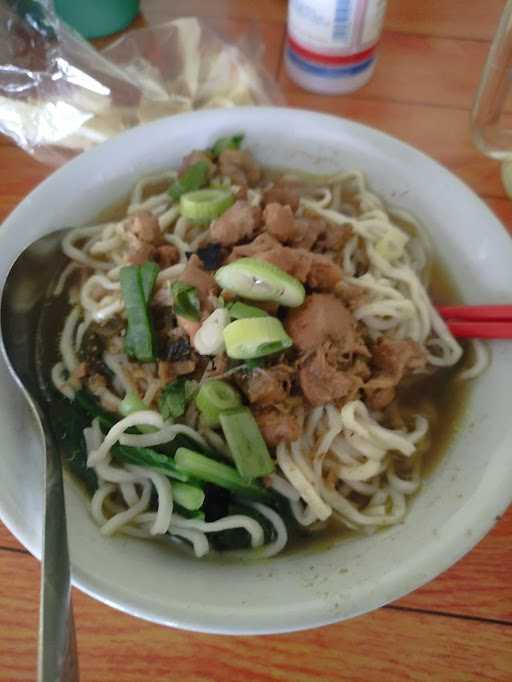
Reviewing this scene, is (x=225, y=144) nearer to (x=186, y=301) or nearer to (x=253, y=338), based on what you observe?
(x=186, y=301)

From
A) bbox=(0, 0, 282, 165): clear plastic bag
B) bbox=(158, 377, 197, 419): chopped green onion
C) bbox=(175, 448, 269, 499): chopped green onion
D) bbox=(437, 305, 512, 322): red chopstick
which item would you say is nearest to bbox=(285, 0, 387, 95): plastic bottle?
bbox=(0, 0, 282, 165): clear plastic bag

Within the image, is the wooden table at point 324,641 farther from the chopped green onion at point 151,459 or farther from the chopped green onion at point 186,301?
the chopped green onion at point 186,301

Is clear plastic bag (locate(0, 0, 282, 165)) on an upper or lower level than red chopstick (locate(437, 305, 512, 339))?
upper

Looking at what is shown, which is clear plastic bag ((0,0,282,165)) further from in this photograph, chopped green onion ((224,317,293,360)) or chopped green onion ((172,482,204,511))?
chopped green onion ((172,482,204,511))

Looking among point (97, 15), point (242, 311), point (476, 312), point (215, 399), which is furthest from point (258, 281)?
point (97, 15)

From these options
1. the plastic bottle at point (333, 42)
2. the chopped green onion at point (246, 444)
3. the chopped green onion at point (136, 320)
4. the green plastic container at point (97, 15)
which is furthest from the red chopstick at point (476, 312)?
the green plastic container at point (97, 15)

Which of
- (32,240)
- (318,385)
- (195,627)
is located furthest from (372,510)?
(32,240)
